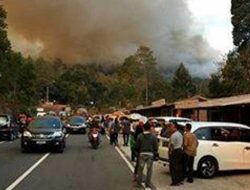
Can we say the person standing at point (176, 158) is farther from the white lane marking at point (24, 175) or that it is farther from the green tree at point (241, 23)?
the green tree at point (241, 23)

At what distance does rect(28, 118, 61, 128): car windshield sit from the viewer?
102 ft

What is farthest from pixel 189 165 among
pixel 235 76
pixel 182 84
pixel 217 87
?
pixel 182 84

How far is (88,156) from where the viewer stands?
28734 millimetres

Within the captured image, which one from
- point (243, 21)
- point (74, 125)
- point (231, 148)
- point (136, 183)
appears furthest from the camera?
point (243, 21)

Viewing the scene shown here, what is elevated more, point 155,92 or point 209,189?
point 155,92

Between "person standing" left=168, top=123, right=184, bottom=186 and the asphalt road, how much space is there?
3.87 feet

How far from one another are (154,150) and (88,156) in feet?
42.1

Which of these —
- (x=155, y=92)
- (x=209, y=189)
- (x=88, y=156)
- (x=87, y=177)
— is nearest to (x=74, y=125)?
(x=88, y=156)

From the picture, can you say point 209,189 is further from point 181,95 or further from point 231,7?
point 181,95

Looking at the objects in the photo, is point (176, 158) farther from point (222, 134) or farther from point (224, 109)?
point (224, 109)

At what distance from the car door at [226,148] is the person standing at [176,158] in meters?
1.83

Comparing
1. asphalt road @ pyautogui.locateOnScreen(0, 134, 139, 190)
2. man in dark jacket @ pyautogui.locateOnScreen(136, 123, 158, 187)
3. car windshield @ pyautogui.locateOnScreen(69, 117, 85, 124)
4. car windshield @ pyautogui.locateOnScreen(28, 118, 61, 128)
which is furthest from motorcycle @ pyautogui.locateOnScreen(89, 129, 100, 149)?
car windshield @ pyautogui.locateOnScreen(69, 117, 85, 124)

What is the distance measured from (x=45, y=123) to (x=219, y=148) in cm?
1446

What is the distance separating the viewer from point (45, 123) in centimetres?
3142
